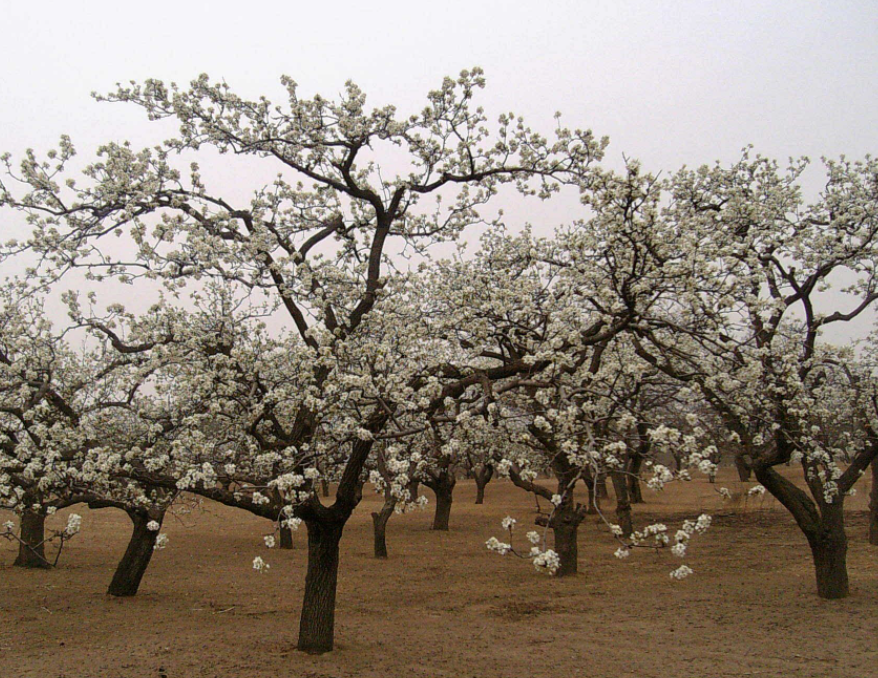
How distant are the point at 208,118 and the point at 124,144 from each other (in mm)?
1254

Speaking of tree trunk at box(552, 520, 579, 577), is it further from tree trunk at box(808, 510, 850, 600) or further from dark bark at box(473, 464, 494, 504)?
dark bark at box(473, 464, 494, 504)

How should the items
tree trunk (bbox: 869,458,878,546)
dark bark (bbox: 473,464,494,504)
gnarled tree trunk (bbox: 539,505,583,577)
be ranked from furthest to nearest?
dark bark (bbox: 473,464,494,504), tree trunk (bbox: 869,458,878,546), gnarled tree trunk (bbox: 539,505,583,577)

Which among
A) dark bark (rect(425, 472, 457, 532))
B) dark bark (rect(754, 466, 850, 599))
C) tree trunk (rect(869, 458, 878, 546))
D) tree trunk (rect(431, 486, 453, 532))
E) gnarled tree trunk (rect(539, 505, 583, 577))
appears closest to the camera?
dark bark (rect(754, 466, 850, 599))

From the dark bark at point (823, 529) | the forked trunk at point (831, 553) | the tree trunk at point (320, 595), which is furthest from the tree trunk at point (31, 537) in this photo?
the forked trunk at point (831, 553)

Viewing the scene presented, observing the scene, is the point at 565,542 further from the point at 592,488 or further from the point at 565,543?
the point at 592,488

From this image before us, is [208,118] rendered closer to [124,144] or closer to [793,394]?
[124,144]

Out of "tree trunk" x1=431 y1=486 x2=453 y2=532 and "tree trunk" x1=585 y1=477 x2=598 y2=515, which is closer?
"tree trunk" x1=585 y1=477 x2=598 y2=515

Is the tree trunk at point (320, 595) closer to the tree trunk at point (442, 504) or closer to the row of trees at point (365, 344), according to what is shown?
the row of trees at point (365, 344)

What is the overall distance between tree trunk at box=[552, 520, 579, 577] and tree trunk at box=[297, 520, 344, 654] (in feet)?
24.1

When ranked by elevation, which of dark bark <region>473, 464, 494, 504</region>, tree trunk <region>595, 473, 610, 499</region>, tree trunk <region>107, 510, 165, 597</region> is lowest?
tree trunk <region>107, 510, 165, 597</region>

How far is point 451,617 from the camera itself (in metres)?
12.2

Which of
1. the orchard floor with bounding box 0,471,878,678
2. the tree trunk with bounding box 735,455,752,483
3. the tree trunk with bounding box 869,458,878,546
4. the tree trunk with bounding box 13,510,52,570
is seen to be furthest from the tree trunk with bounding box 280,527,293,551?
the tree trunk with bounding box 869,458,878,546

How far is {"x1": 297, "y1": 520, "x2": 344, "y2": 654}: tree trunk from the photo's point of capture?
916cm

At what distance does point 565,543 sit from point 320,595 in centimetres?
797
